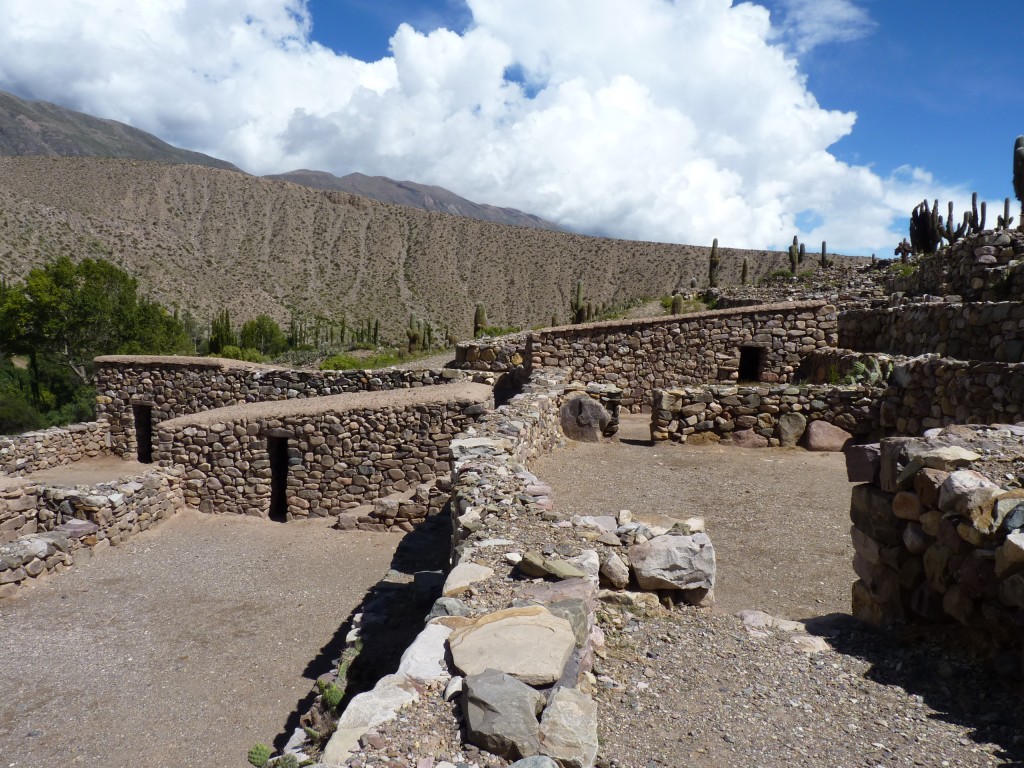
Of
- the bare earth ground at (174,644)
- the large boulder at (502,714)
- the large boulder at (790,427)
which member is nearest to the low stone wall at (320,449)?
the bare earth ground at (174,644)

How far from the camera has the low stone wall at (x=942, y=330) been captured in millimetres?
8609

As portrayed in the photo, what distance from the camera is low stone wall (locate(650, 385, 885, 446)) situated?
930 centimetres

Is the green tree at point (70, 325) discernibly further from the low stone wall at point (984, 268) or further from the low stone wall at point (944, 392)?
the low stone wall at point (984, 268)

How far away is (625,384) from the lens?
13.3 meters

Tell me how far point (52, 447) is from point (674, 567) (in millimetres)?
15552

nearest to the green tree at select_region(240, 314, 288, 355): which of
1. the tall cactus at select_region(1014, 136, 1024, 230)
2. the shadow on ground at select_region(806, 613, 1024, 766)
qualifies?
the tall cactus at select_region(1014, 136, 1024, 230)

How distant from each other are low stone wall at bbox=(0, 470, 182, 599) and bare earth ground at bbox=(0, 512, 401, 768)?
25 centimetres

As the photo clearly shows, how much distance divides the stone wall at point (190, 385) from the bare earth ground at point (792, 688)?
1095 cm

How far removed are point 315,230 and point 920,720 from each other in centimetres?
7610

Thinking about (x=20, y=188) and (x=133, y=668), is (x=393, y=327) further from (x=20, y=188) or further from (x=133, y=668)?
(x=133, y=668)

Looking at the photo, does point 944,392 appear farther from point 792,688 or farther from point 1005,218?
point 1005,218

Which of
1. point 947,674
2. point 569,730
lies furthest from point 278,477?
point 947,674

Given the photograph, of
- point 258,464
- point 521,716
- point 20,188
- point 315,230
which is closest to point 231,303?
point 315,230

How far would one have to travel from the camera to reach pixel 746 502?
270 inches
